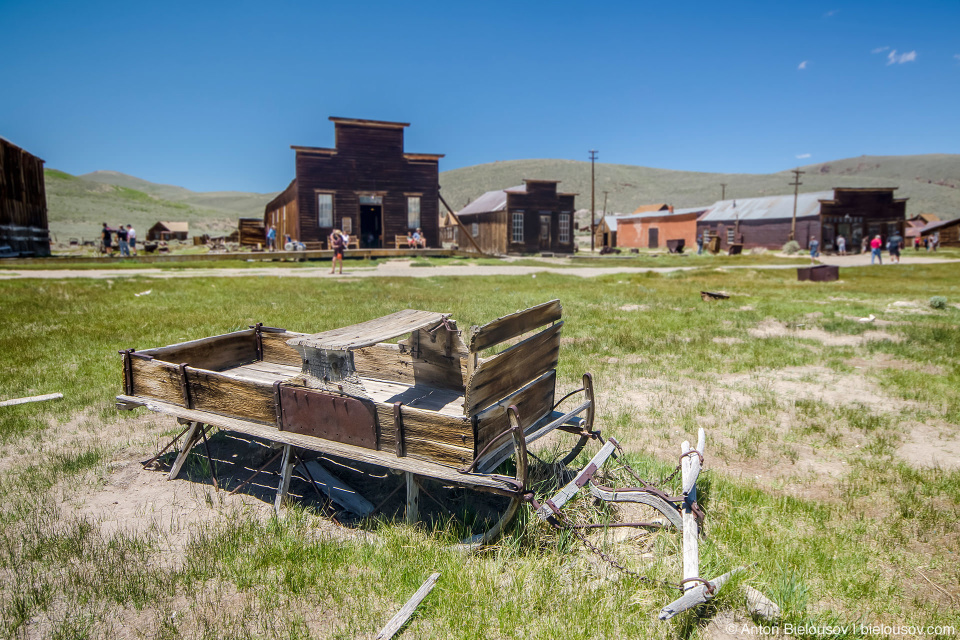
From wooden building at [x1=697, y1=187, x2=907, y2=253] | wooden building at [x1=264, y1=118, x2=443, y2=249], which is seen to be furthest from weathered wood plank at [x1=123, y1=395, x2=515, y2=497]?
wooden building at [x1=697, y1=187, x2=907, y2=253]

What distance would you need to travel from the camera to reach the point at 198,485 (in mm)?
4488

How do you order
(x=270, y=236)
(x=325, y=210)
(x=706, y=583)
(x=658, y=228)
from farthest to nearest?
(x=658, y=228) → (x=270, y=236) → (x=325, y=210) → (x=706, y=583)

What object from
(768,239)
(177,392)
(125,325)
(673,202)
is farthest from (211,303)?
(673,202)

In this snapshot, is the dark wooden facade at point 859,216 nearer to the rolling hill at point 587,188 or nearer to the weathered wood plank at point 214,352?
the weathered wood plank at point 214,352

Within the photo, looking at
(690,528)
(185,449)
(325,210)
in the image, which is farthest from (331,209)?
(690,528)

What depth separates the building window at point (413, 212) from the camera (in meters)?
34.4

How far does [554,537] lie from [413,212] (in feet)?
106

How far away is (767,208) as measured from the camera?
5069 cm

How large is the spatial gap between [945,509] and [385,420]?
12.9ft

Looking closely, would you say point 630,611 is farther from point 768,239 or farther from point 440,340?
point 768,239

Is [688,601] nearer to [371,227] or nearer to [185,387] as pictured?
[185,387]

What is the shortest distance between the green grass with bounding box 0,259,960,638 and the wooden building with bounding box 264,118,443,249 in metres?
24.9

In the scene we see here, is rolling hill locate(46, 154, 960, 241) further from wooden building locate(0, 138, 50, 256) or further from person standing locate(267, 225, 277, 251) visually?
person standing locate(267, 225, 277, 251)

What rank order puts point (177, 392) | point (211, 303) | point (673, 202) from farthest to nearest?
point (673, 202) < point (211, 303) < point (177, 392)
